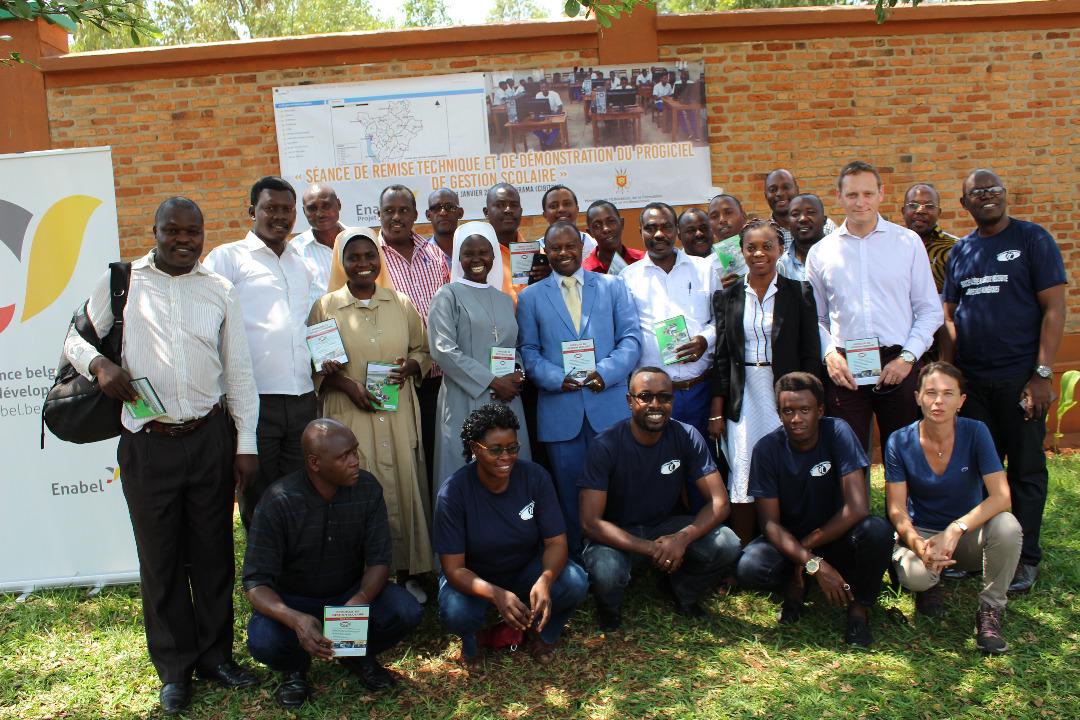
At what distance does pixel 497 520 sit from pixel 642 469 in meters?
0.82

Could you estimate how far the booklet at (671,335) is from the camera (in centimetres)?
500

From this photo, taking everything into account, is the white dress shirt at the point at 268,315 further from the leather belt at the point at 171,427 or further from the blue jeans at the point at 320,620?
the blue jeans at the point at 320,620

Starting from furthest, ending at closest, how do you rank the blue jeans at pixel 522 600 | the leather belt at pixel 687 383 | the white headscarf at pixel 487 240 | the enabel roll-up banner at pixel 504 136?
the enabel roll-up banner at pixel 504 136, the leather belt at pixel 687 383, the white headscarf at pixel 487 240, the blue jeans at pixel 522 600

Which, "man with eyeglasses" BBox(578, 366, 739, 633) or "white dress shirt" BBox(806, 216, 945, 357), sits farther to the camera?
"white dress shirt" BBox(806, 216, 945, 357)

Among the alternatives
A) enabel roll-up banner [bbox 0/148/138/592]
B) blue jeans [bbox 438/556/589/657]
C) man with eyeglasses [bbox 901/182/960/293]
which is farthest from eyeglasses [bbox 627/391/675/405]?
enabel roll-up banner [bbox 0/148/138/592]

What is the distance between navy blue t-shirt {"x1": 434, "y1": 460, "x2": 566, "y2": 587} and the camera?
4258mm

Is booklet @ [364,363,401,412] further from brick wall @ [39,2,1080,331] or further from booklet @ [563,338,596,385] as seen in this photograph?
brick wall @ [39,2,1080,331]

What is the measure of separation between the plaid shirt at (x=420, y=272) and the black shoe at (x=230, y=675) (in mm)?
2062

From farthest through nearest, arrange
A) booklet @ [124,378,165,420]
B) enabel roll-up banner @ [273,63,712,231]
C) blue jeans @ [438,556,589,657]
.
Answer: enabel roll-up banner @ [273,63,712,231], blue jeans @ [438,556,589,657], booklet @ [124,378,165,420]

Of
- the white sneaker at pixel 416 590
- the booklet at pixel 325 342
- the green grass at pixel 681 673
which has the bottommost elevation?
the green grass at pixel 681 673

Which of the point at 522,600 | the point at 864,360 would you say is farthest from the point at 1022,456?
the point at 522,600

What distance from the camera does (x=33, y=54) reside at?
7570mm

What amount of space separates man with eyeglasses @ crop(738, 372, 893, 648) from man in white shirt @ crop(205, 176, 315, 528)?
233 centimetres

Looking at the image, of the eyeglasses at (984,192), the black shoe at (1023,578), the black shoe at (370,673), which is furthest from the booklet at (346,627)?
the eyeglasses at (984,192)
